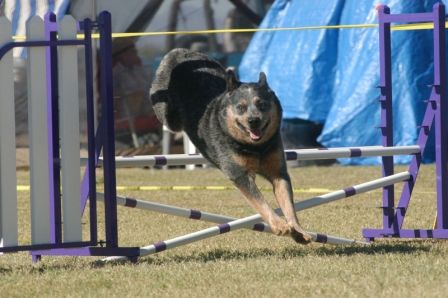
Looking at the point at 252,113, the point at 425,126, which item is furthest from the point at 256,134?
the point at 425,126

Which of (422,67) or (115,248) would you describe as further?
(422,67)

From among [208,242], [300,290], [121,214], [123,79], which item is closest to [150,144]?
[123,79]

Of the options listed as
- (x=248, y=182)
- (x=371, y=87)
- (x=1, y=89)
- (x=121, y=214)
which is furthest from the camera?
(x=371, y=87)

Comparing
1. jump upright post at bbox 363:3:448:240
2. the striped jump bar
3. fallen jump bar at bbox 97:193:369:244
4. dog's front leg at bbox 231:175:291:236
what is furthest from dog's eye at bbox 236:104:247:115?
jump upright post at bbox 363:3:448:240

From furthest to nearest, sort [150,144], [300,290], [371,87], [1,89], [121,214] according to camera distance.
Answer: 1. [150,144]
2. [371,87]
3. [121,214]
4. [1,89]
5. [300,290]

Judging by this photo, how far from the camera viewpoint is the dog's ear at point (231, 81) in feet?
21.7

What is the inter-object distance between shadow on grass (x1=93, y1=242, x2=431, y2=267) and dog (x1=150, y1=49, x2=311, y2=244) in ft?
1.10

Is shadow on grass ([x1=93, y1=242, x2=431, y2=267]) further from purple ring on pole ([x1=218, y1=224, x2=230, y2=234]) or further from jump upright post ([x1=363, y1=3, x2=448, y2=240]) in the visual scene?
jump upright post ([x1=363, y1=3, x2=448, y2=240])

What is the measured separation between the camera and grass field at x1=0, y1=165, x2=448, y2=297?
17.4 ft

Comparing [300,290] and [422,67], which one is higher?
[422,67]

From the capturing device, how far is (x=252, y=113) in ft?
21.0

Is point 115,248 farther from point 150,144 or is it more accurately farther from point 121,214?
point 150,144

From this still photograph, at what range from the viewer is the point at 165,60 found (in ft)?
24.2

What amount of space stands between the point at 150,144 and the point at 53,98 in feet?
32.8
